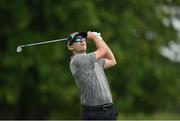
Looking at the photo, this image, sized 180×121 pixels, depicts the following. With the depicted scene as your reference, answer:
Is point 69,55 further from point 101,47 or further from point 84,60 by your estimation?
point 84,60

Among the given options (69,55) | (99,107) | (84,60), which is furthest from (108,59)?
(69,55)

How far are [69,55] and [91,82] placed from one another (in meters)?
13.5

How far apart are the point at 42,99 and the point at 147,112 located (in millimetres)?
4684

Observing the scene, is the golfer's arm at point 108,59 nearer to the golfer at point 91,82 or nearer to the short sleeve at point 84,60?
the golfer at point 91,82

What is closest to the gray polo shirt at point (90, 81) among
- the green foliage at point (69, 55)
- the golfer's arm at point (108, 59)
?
the golfer's arm at point (108, 59)

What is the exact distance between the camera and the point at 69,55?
21.9 metres

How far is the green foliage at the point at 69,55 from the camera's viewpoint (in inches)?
853

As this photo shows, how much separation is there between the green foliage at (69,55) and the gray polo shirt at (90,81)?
1227 cm

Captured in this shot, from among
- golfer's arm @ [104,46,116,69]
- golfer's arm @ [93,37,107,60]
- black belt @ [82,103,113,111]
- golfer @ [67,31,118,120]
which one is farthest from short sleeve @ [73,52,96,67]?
black belt @ [82,103,113,111]

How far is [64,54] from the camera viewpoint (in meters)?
22.0

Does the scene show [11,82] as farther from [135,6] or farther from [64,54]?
[135,6]

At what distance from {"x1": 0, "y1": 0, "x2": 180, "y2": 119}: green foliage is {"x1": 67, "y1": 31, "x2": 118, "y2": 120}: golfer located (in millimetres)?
12165

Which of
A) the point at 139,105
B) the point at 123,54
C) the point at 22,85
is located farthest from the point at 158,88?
the point at 22,85

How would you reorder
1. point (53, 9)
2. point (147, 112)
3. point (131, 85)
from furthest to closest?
point (147, 112)
point (131, 85)
point (53, 9)
